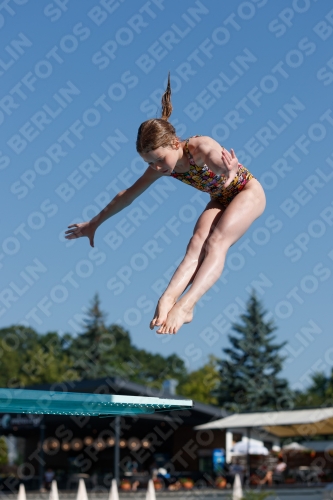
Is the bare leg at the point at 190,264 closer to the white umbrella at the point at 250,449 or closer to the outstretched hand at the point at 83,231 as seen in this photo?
the outstretched hand at the point at 83,231

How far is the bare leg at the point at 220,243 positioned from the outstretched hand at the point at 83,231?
948mm

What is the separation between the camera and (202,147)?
4.35m

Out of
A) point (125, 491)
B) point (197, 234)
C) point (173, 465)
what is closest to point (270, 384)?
point (173, 465)

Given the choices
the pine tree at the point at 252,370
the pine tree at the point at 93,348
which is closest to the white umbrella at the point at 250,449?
the pine tree at the point at 252,370

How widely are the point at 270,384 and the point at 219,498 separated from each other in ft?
85.1

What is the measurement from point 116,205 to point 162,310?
106 centimetres

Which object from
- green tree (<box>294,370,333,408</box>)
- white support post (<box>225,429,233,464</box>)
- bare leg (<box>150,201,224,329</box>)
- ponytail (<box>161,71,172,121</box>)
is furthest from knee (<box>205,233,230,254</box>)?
green tree (<box>294,370,333,408</box>)

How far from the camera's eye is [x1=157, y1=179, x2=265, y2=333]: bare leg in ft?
13.5

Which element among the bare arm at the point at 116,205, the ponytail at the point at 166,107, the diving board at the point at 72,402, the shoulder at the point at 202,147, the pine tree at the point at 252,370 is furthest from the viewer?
the pine tree at the point at 252,370

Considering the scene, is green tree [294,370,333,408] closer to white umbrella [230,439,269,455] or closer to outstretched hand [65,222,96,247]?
A: white umbrella [230,439,269,455]

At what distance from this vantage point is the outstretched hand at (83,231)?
16.8ft

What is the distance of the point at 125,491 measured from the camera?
2188 cm

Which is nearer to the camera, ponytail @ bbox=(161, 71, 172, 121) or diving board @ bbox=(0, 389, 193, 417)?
diving board @ bbox=(0, 389, 193, 417)

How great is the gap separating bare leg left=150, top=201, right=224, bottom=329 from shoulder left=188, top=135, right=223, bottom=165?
41 cm
